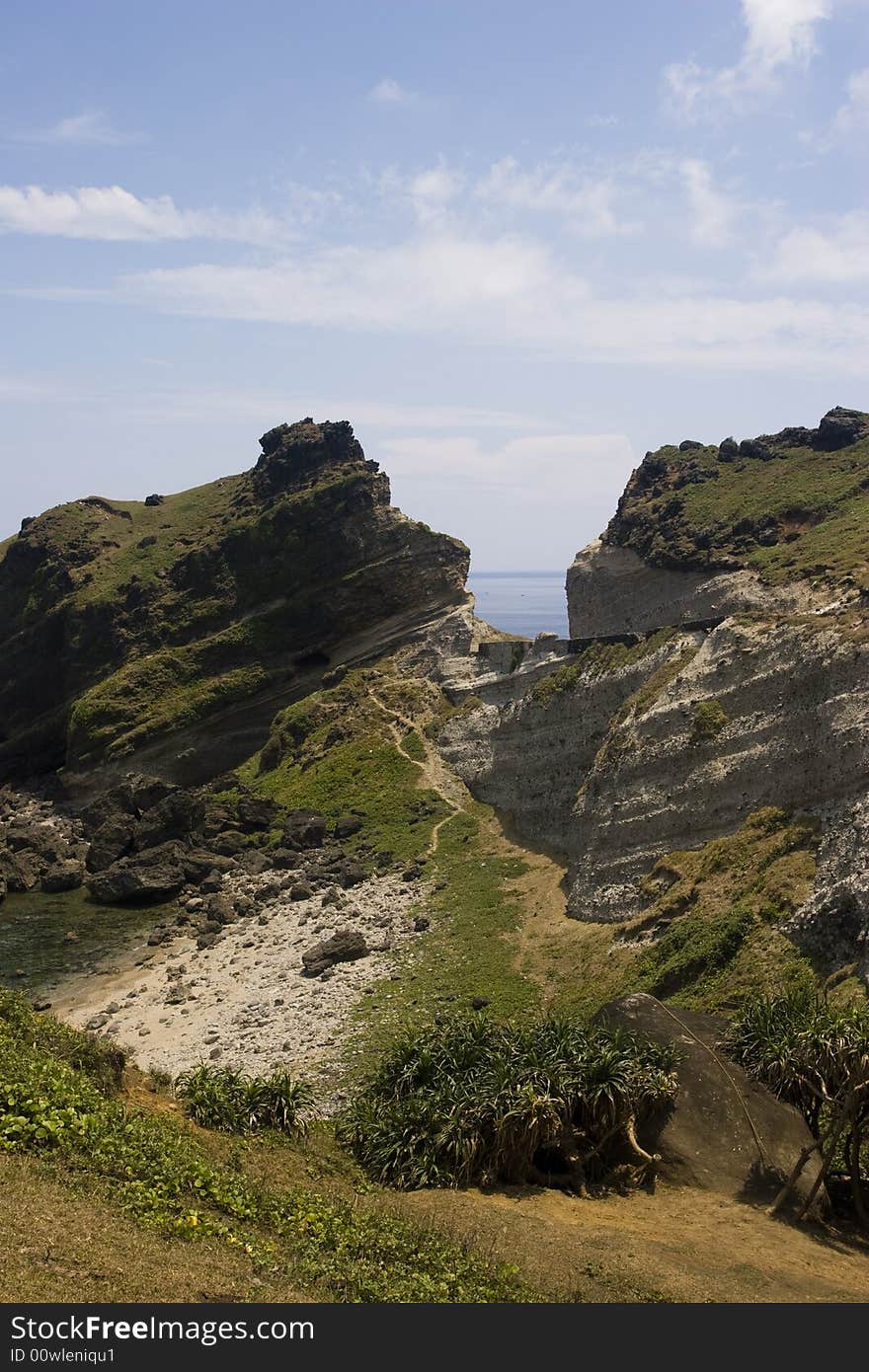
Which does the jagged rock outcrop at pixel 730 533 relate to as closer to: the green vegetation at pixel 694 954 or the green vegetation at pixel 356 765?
the green vegetation at pixel 356 765

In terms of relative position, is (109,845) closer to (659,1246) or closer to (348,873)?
(348,873)

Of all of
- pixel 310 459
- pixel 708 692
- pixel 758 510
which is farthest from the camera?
pixel 310 459

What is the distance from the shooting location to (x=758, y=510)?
9212cm

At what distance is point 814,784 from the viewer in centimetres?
4800

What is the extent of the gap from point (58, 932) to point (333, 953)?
2183 centimetres

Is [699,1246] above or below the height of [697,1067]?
below

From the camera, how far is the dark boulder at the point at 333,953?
181ft

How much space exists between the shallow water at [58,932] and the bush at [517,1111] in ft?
111

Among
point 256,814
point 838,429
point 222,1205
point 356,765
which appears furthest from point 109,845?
point 838,429

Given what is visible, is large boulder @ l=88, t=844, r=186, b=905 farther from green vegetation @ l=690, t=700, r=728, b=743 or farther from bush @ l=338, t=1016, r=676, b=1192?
bush @ l=338, t=1016, r=676, b=1192

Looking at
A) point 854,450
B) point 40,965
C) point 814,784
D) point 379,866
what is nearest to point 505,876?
point 379,866

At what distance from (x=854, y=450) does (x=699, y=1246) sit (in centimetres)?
8777

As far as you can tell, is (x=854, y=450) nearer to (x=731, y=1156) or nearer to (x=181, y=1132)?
(x=731, y=1156)

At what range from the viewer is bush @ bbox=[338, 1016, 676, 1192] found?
2880cm
